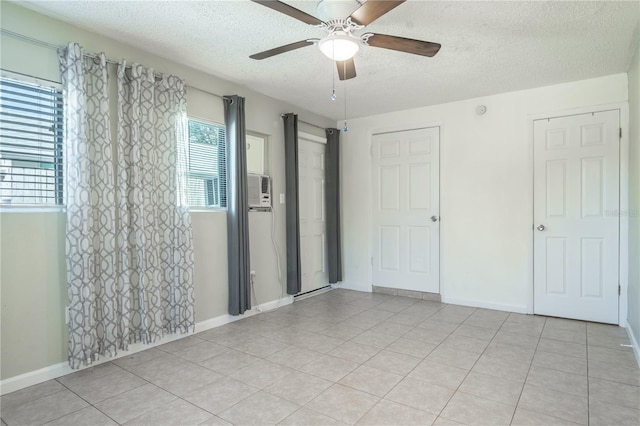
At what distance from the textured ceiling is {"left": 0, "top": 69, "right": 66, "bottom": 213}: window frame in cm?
48

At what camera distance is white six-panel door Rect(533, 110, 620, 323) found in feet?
11.9

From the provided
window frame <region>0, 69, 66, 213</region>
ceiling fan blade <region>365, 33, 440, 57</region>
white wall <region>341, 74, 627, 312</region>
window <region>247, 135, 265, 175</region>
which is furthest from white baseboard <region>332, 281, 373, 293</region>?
window frame <region>0, 69, 66, 213</region>

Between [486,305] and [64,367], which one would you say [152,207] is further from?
[486,305]

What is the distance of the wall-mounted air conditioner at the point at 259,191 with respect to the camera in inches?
158

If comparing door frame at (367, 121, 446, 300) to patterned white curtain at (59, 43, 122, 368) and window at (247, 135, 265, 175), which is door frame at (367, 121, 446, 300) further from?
patterned white curtain at (59, 43, 122, 368)

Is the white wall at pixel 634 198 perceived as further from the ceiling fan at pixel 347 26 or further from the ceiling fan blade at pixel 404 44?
the ceiling fan at pixel 347 26

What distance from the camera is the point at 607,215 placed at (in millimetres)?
3646

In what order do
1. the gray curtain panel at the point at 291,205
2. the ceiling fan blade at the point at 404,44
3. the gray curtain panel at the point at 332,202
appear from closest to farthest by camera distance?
1. the ceiling fan blade at the point at 404,44
2. the gray curtain panel at the point at 291,205
3. the gray curtain panel at the point at 332,202

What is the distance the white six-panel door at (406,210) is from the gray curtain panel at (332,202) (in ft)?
1.78

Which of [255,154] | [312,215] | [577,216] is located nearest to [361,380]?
[255,154]

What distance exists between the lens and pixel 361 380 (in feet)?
8.18

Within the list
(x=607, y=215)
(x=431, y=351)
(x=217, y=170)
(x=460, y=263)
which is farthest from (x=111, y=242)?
(x=607, y=215)

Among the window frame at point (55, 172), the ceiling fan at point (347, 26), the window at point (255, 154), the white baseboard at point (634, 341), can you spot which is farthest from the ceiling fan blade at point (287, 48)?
the white baseboard at point (634, 341)

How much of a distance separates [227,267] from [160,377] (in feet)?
4.41
